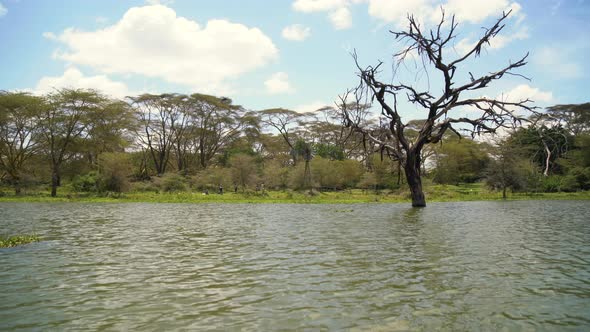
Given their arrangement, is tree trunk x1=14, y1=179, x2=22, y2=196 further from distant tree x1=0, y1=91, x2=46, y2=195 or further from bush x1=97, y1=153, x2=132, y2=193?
bush x1=97, y1=153, x2=132, y2=193

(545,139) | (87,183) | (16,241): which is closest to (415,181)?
(545,139)

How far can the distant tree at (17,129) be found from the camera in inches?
1745

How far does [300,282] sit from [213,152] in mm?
63912

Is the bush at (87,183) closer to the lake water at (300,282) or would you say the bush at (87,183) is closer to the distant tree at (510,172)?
the lake water at (300,282)

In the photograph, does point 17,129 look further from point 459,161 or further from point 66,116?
point 459,161

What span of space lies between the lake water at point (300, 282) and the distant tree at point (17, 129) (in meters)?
38.3

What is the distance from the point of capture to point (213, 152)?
6944cm

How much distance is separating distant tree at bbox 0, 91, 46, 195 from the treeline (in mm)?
106

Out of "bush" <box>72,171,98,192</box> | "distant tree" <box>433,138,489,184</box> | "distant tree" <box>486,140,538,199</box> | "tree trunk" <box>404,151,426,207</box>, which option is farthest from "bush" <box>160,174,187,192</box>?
"distant tree" <box>433,138,489,184</box>

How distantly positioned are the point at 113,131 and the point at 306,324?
58.4m

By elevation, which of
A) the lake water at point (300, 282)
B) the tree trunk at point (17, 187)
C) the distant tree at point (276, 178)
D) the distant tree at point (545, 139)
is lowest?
the lake water at point (300, 282)

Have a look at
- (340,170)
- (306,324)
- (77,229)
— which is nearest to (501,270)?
(306,324)

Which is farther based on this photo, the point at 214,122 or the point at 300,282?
the point at 214,122

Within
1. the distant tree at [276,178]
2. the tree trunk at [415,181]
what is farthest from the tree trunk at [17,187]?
the tree trunk at [415,181]
